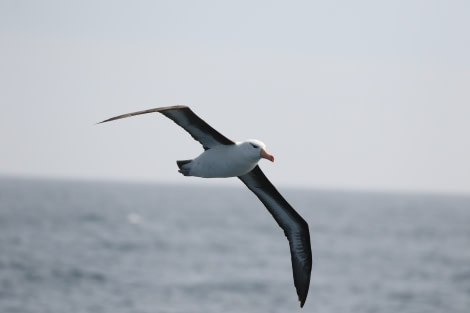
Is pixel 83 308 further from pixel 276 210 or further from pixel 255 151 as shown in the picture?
pixel 255 151

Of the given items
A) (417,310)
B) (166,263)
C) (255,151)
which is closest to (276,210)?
(255,151)

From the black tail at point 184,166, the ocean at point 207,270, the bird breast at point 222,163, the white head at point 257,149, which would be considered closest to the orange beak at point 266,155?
the white head at point 257,149

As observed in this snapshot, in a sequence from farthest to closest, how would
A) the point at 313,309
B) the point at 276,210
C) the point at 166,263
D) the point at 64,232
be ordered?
the point at 64,232 → the point at 166,263 → the point at 313,309 → the point at 276,210

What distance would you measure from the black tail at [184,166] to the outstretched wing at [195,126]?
0.47 m

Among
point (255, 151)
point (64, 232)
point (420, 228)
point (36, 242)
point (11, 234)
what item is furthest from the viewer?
point (420, 228)

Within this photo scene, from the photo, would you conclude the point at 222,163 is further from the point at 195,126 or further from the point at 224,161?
the point at 195,126

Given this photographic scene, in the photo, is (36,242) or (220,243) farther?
(220,243)

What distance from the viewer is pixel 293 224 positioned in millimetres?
17516

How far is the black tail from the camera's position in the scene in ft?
47.7

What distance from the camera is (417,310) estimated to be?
4416 centimetres

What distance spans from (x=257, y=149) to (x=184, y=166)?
1.42 metres

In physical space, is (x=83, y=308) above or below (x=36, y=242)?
below

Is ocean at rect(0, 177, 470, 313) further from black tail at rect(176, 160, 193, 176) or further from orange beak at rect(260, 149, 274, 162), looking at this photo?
orange beak at rect(260, 149, 274, 162)

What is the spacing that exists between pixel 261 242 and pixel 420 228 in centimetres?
4047
